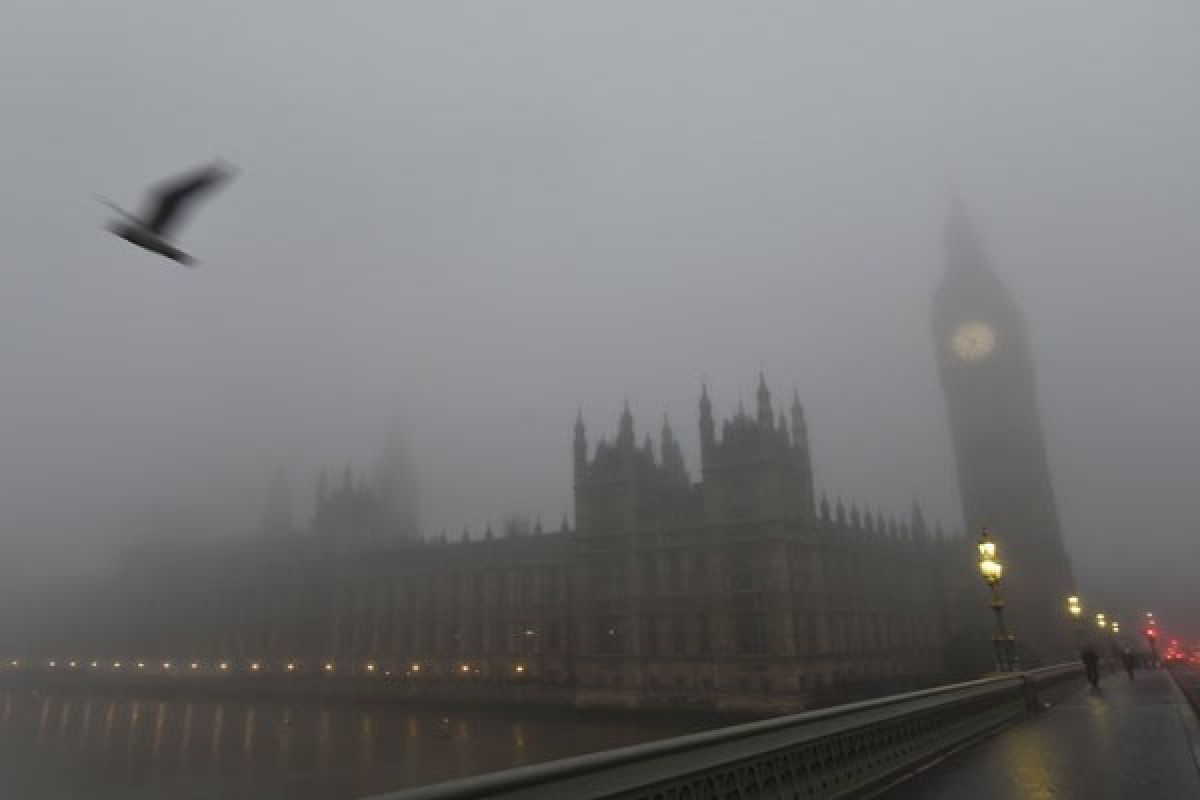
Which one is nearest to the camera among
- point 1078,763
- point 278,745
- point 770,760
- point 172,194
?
point 172,194

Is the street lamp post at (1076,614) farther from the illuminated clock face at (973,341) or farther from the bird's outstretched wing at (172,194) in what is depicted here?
the illuminated clock face at (973,341)

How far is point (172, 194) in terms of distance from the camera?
19.9 ft

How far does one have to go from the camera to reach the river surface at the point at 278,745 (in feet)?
148

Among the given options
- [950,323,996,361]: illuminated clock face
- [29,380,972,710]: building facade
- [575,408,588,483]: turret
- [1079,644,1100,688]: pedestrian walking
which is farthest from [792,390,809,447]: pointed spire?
[950,323,996,361]: illuminated clock face

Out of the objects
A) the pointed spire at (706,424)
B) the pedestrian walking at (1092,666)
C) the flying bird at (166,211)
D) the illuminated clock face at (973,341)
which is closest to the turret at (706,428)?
the pointed spire at (706,424)

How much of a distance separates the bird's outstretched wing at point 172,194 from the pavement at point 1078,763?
34.3 ft

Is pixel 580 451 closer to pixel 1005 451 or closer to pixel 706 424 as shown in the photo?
pixel 706 424

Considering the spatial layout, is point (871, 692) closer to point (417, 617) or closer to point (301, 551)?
point (417, 617)

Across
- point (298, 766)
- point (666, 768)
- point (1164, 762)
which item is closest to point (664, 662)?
point (298, 766)

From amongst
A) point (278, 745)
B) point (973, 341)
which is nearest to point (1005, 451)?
point (973, 341)

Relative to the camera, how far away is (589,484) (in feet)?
264

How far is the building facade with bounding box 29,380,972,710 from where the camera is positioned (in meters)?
67.8

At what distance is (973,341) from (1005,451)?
28765 mm

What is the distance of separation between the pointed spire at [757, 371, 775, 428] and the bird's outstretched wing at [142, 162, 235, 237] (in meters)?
68.9
